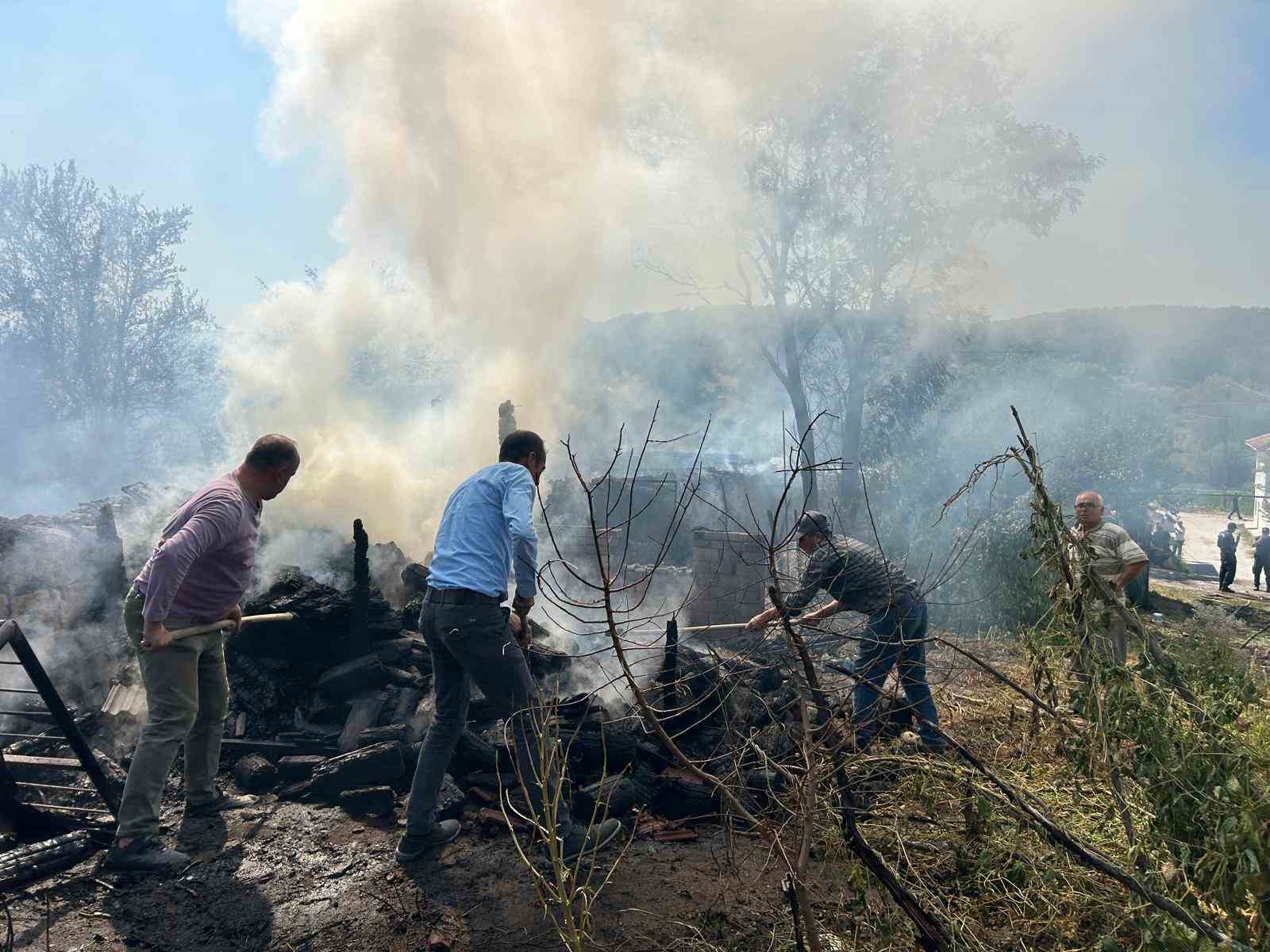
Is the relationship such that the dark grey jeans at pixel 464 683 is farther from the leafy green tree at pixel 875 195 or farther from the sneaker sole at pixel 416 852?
the leafy green tree at pixel 875 195

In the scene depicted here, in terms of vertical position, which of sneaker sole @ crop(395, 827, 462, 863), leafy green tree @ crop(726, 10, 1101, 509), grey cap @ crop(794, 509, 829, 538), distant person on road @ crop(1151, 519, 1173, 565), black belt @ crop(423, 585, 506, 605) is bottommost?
distant person on road @ crop(1151, 519, 1173, 565)

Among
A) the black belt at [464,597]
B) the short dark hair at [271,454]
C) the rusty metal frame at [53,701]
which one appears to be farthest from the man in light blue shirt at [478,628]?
the rusty metal frame at [53,701]

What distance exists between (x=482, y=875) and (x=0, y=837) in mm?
2221

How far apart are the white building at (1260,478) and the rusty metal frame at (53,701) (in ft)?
113

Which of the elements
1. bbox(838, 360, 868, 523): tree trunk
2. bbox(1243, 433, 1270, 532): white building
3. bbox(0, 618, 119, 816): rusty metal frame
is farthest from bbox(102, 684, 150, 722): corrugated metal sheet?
bbox(1243, 433, 1270, 532): white building

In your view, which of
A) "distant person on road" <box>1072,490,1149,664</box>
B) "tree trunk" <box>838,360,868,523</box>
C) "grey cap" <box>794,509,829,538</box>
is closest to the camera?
"grey cap" <box>794,509,829,538</box>

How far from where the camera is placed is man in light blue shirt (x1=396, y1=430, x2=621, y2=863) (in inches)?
143

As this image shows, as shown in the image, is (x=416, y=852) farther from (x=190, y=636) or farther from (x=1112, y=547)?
(x=1112, y=547)

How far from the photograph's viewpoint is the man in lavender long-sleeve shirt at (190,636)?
3.60 metres

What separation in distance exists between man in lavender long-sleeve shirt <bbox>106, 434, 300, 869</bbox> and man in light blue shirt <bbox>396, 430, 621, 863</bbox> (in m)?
1.05

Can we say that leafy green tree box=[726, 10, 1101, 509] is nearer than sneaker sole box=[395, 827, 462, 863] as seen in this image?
No

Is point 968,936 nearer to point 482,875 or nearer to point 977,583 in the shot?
point 482,875

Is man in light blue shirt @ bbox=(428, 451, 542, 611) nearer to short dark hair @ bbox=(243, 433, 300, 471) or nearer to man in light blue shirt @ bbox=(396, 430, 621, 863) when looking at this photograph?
man in light blue shirt @ bbox=(396, 430, 621, 863)

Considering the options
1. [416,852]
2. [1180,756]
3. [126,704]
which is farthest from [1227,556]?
[126,704]
